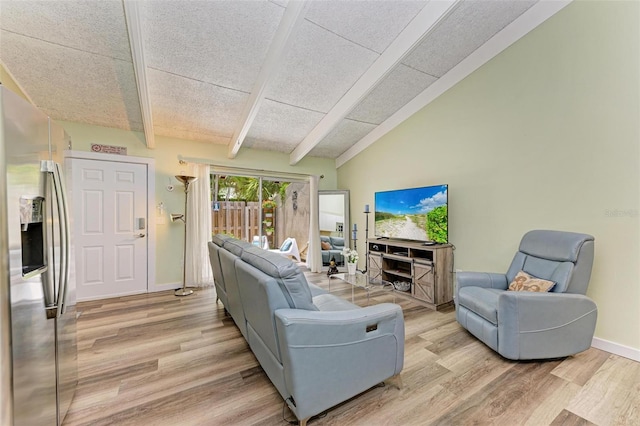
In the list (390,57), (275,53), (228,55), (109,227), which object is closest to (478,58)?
(390,57)

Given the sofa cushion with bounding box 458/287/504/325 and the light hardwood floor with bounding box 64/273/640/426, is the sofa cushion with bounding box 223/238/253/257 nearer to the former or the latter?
the light hardwood floor with bounding box 64/273/640/426

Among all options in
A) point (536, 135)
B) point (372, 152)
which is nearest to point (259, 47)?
point (372, 152)

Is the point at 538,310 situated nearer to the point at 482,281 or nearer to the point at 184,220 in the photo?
the point at 482,281

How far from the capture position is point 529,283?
2350 mm

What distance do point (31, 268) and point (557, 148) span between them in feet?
13.5

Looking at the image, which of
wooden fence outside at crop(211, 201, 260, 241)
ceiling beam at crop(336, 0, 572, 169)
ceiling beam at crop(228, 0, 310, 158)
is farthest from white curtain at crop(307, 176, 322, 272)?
ceiling beam at crop(228, 0, 310, 158)

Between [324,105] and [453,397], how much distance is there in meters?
3.60

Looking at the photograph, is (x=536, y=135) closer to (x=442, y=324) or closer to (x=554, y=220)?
(x=554, y=220)

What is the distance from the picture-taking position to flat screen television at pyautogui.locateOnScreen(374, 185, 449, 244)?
3365 mm

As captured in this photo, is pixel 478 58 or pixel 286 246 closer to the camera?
pixel 478 58

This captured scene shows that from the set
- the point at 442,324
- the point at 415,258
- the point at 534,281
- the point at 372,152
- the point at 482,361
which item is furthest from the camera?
the point at 372,152

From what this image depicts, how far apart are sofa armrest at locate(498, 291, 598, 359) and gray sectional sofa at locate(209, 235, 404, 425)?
1.02 metres

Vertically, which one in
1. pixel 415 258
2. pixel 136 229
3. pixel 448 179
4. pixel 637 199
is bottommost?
pixel 415 258

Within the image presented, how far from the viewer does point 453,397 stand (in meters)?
1.66
